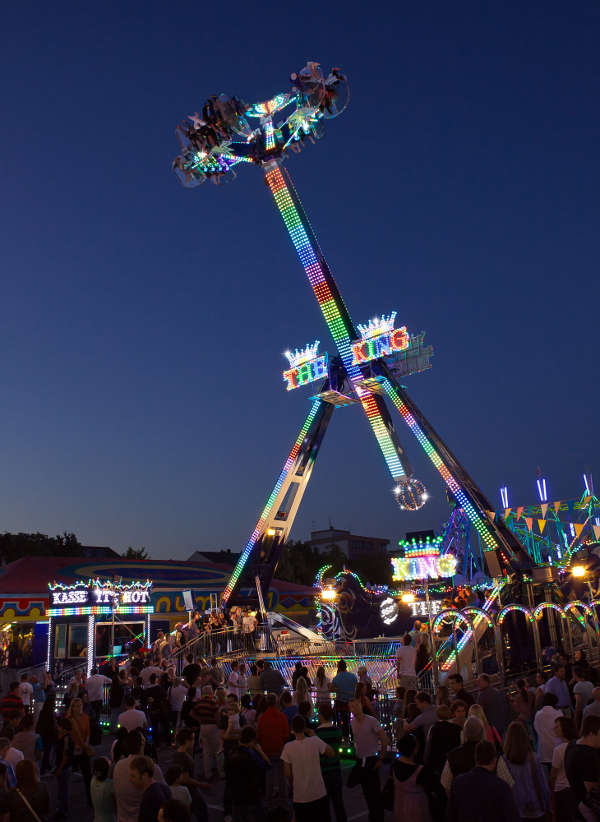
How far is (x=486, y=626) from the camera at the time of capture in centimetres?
2138

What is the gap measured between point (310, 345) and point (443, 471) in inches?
480

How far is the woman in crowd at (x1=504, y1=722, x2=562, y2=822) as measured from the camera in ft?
20.3

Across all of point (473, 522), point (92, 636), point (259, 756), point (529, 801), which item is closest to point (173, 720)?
point (259, 756)

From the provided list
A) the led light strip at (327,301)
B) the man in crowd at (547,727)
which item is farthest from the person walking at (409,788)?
the led light strip at (327,301)

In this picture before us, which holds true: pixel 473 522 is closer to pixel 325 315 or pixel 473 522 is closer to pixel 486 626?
pixel 486 626

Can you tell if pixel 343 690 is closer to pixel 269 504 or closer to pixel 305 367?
pixel 269 504

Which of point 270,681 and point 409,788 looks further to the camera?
point 270,681

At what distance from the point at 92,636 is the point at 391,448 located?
16.2 metres

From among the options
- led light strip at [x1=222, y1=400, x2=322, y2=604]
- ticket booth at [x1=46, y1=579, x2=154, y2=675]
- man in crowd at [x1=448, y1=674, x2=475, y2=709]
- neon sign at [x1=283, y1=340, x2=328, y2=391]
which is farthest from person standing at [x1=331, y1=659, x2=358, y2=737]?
neon sign at [x1=283, y1=340, x2=328, y2=391]

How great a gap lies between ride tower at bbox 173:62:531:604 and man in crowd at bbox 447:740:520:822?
25.5 m

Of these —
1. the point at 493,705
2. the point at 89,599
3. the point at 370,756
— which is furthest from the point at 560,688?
the point at 89,599

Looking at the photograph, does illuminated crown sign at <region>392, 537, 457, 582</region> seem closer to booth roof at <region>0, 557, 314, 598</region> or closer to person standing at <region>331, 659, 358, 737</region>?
booth roof at <region>0, 557, 314, 598</region>

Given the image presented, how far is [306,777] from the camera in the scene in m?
6.92

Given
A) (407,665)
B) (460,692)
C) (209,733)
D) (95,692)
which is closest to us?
(460,692)
